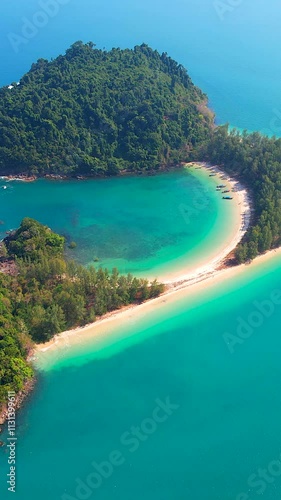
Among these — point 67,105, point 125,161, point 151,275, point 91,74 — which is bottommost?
point 151,275

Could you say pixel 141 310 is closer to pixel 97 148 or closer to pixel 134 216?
pixel 134 216

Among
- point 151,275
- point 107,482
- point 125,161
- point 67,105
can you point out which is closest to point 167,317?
point 151,275

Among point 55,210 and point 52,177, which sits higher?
point 52,177

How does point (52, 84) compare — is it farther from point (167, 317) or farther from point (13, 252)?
point (167, 317)

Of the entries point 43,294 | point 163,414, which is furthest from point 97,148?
point 163,414

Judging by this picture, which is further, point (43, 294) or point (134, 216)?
point (134, 216)

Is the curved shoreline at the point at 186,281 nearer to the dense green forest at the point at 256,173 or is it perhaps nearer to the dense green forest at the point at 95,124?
→ the dense green forest at the point at 256,173

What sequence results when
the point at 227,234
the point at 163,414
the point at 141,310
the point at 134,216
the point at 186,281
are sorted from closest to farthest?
the point at 163,414 → the point at 141,310 → the point at 186,281 → the point at 227,234 → the point at 134,216
